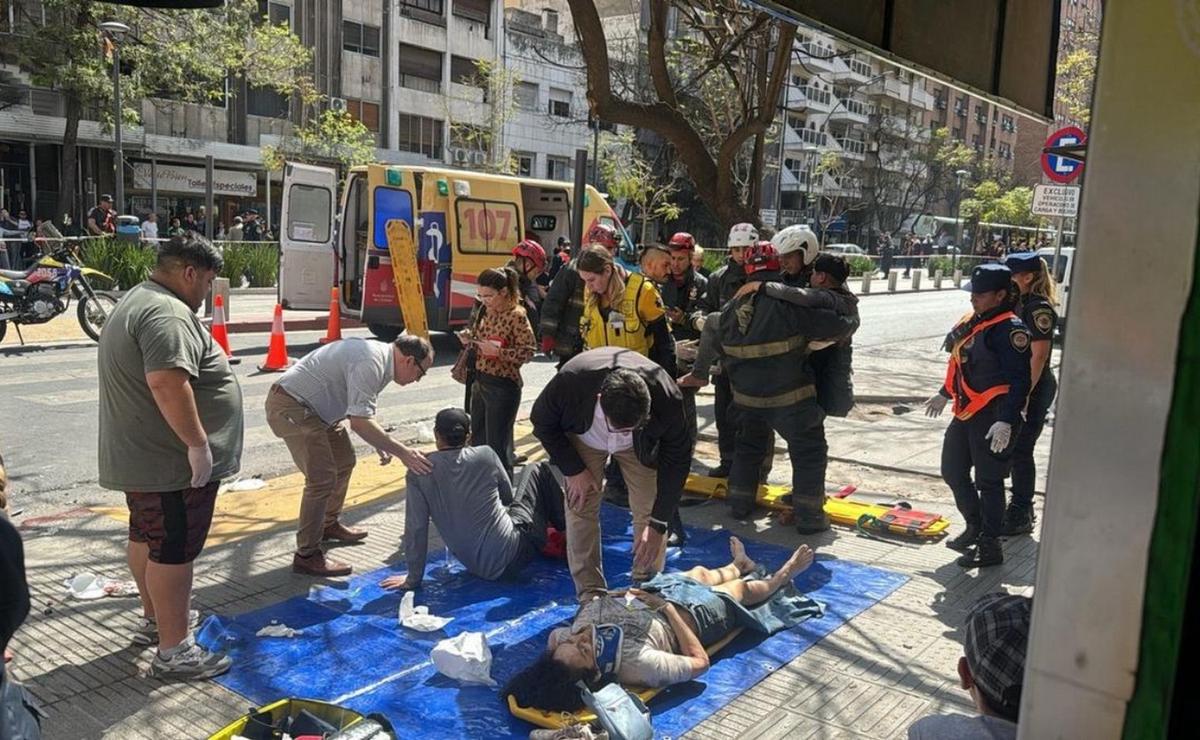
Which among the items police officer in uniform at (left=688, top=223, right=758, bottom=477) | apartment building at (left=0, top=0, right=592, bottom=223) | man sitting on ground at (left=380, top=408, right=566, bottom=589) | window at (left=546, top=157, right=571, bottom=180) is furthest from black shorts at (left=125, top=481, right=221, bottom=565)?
window at (left=546, top=157, right=571, bottom=180)

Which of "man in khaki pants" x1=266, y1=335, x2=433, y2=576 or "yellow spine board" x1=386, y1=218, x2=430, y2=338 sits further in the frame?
"yellow spine board" x1=386, y1=218, x2=430, y2=338

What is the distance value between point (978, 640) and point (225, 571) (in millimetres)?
4026

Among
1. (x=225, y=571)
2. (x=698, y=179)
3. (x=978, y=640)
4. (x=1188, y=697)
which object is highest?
(x=698, y=179)

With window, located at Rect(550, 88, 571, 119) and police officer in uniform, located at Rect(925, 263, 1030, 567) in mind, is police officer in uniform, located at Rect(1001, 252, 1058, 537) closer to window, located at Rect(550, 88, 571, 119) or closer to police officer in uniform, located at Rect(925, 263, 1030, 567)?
police officer in uniform, located at Rect(925, 263, 1030, 567)

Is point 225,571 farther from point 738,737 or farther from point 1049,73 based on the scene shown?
point 1049,73

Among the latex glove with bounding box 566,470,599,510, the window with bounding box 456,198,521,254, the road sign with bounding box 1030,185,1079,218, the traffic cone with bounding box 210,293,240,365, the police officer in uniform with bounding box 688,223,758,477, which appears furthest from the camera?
the window with bounding box 456,198,521,254

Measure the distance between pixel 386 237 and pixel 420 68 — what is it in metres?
30.5

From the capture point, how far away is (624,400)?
3.77 meters

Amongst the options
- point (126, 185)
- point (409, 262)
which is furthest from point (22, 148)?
point (409, 262)

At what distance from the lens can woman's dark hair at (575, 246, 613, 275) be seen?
18.5 feet

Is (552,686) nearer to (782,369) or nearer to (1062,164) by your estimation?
(782,369)

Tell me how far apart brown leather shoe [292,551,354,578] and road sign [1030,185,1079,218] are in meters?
8.29

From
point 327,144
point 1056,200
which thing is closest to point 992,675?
point 1056,200

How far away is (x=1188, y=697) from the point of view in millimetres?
919
